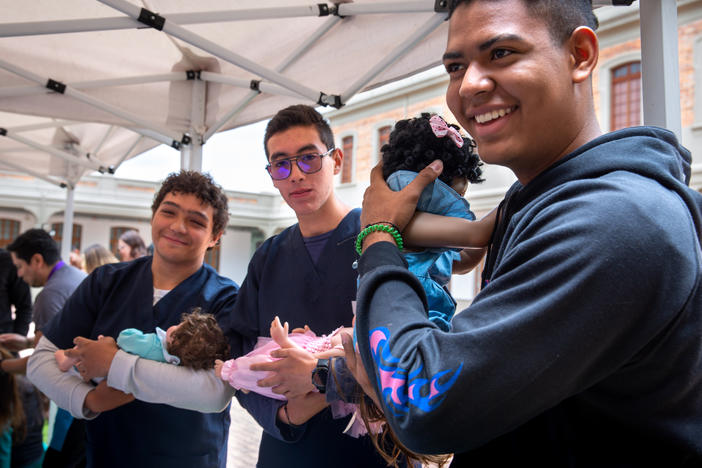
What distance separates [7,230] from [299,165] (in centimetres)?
2535

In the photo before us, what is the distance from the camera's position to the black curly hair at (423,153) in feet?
4.70

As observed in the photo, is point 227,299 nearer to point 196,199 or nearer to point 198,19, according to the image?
point 196,199

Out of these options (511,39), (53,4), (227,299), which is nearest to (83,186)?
(53,4)

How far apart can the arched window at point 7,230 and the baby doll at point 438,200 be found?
1005 inches

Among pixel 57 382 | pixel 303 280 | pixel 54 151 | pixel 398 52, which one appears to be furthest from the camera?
pixel 54 151

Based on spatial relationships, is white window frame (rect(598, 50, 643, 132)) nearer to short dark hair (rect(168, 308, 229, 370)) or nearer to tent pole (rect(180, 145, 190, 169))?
tent pole (rect(180, 145, 190, 169))

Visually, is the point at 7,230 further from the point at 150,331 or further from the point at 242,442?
the point at 150,331

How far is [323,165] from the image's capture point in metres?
1.97

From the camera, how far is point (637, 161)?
0.74 m

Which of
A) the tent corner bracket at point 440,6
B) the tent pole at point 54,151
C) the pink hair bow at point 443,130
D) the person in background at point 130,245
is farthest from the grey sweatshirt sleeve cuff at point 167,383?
the person in background at point 130,245

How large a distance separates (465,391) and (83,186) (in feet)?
82.9

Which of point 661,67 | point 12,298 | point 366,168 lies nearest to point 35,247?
point 12,298

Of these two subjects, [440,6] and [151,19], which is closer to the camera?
[440,6]

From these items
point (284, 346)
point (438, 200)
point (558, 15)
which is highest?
point (558, 15)
